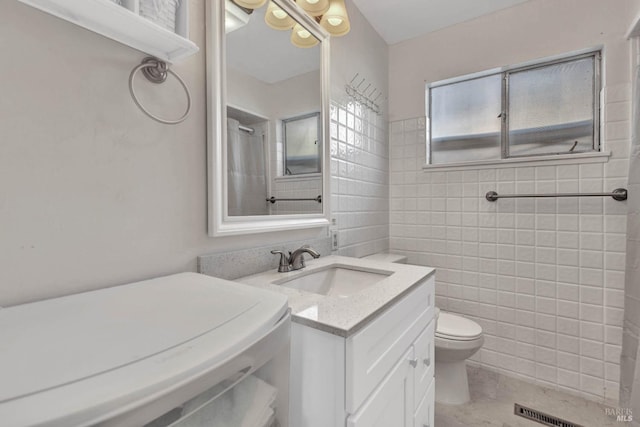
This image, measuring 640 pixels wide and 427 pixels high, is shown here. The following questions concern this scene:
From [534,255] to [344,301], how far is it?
1549 mm

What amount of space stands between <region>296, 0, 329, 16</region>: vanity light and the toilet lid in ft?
5.74

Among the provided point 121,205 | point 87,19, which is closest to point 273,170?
point 121,205

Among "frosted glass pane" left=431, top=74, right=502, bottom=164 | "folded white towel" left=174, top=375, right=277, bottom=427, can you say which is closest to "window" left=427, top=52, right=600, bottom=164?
"frosted glass pane" left=431, top=74, right=502, bottom=164

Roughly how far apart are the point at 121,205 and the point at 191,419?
60 centimetres

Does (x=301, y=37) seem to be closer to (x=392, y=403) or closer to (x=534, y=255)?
(x=392, y=403)

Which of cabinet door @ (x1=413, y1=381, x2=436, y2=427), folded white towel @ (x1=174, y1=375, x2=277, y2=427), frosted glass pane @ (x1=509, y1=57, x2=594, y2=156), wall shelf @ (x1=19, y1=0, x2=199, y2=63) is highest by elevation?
frosted glass pane @ (x1=509, y1=57, x2=594, y2=156)

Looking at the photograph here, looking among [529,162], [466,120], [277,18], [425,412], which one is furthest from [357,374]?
[466,120]

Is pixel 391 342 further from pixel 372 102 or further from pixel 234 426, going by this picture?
pixel 372 102

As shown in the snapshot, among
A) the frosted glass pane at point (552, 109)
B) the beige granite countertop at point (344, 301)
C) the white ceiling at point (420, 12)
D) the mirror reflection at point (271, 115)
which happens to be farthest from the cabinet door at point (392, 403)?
the white ceiling at point (420, 12)

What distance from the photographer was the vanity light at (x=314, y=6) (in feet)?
4.38

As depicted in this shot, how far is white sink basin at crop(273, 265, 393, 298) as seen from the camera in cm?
119

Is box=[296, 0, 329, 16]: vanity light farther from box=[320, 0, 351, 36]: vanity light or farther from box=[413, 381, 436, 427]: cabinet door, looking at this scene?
box=[413, 381, 436, 427]: cabinet door

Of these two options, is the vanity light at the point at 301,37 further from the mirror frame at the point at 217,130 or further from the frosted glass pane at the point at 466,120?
the frosted glass pane at the point at 466,120

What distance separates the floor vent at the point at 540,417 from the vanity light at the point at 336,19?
223 cm
